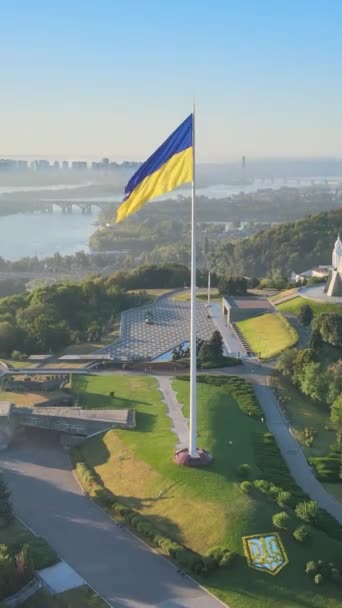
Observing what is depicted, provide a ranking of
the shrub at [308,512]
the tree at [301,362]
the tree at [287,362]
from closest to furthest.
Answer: the shrub at [308,512]
the tree at [301,362]
the tree at [287,362]

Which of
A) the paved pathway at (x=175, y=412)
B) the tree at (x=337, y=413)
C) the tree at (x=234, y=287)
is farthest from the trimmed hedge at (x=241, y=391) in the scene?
the tree at (x=234, y=287)

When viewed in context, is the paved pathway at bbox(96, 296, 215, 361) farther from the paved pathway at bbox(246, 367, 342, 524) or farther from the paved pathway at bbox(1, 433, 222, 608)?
the paved pathway at bbox(1, 433, 222, 608)

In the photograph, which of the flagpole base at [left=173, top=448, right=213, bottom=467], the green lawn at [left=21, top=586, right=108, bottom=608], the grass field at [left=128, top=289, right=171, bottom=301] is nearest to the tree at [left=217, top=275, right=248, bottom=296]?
the grass field at [left=128, top=289, right=171, bottom=301]

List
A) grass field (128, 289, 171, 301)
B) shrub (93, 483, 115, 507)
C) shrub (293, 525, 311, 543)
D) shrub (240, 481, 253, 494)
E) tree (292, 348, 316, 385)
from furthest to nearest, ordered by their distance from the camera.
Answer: grass field (128, 289, 171, 301) → tree (292, 348, 316, 385) → shrub (93, 483, 115, 507) → shrub (240, 481, 253, 494) → shrub (293, 525, 311, 543)

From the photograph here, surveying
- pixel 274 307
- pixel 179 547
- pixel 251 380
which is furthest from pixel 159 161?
→ pixel 274 307

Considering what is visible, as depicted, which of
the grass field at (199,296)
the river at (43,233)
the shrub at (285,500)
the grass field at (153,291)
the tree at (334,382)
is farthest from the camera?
the river at (43,233)

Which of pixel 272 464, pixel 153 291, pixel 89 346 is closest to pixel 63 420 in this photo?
pixel 272 464

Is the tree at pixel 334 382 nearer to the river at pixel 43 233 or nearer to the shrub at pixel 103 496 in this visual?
the shrub at pixel 103 496

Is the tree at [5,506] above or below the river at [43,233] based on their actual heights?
below
